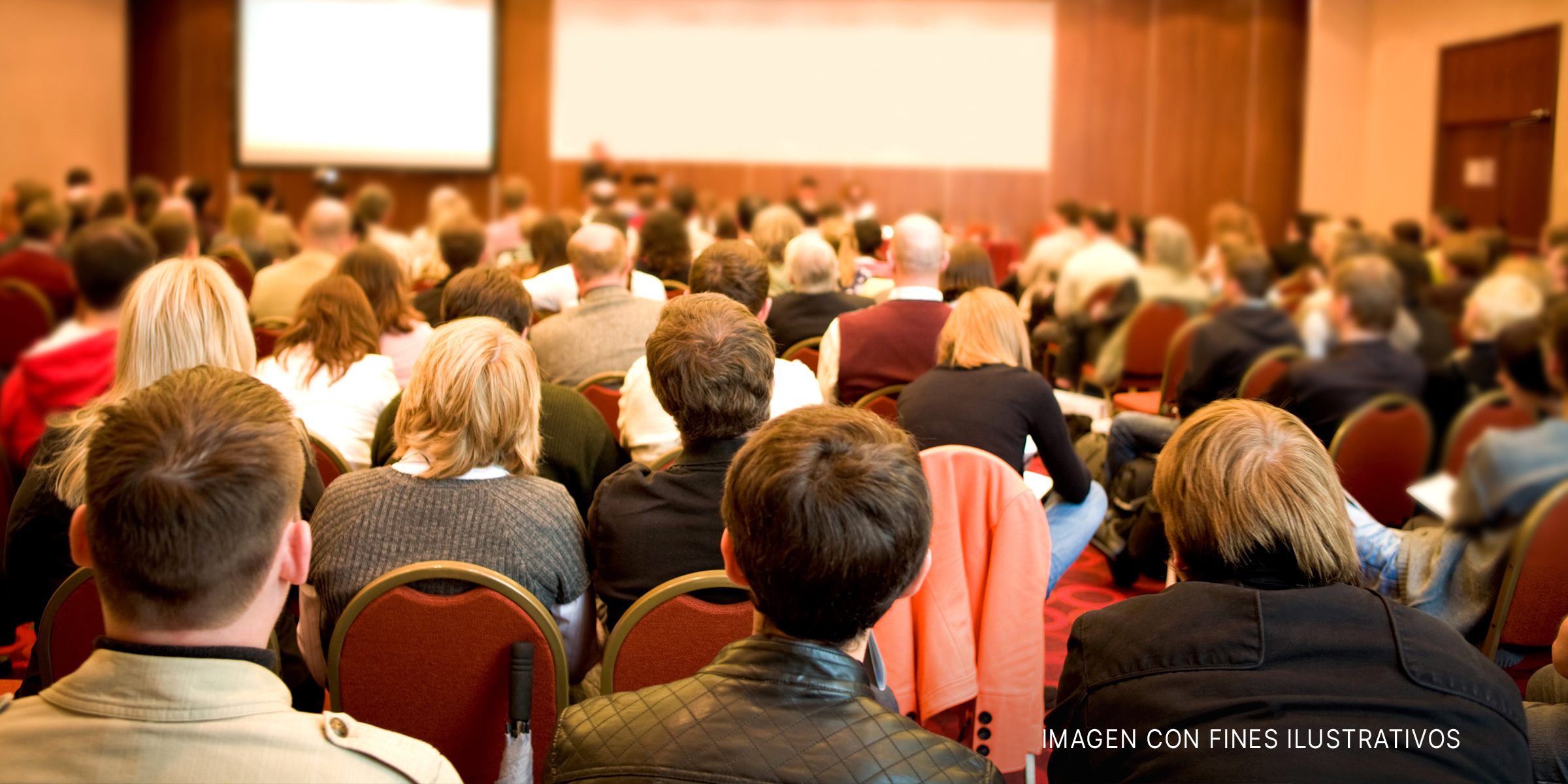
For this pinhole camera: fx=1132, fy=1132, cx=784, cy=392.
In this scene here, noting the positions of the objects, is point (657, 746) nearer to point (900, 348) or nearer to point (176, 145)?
point (900, 348)

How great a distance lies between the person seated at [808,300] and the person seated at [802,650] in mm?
3004

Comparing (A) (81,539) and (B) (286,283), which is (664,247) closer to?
(B) (286,283)

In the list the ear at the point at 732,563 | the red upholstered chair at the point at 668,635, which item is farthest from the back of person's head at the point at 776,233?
the ear at the point at 732,563

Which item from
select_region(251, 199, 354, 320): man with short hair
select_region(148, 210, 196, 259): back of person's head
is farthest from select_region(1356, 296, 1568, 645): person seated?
select_region(148, 210, 196, 259): back of person's head

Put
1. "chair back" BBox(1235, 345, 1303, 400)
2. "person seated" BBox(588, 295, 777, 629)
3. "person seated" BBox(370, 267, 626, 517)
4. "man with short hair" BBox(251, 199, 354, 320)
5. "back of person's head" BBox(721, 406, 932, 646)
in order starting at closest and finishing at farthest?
1. "back of person's head" BBox(721, 406, 932, 646)
2. "person seated" BBox(588, 295, 777, 629)
3. "person seated" BBox(370, 267, 626, 517)
4. "chair back" BBox(1235, 345, 1303, 400)
5. "man with short hair" BBox(251, 199, 354, 320)

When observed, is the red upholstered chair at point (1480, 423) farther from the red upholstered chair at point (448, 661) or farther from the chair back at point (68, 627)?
the chair back at point (68, 627)

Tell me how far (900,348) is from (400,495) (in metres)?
2.08

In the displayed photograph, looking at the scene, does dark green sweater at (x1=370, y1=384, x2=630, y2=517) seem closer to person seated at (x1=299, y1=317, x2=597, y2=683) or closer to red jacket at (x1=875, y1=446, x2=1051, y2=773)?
person seated at (x1=299, y1=317, x2=597, y2=683)

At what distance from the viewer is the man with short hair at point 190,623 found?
39.3 inches

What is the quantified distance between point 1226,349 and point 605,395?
2.47 m

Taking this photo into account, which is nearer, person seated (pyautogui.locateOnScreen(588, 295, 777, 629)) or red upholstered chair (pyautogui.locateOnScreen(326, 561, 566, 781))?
red upholstered chair (pyautogui.locateOnScreen(326, 561, 566, 781))

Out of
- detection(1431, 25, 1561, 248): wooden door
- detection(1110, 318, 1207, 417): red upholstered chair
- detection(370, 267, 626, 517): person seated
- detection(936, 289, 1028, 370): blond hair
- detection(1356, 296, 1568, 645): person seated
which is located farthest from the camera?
detection(1110, 318, 1207, 417): red upholstered chair

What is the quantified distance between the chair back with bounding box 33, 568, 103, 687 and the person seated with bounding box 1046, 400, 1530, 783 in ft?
5.05

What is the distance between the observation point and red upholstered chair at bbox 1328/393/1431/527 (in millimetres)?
1000
